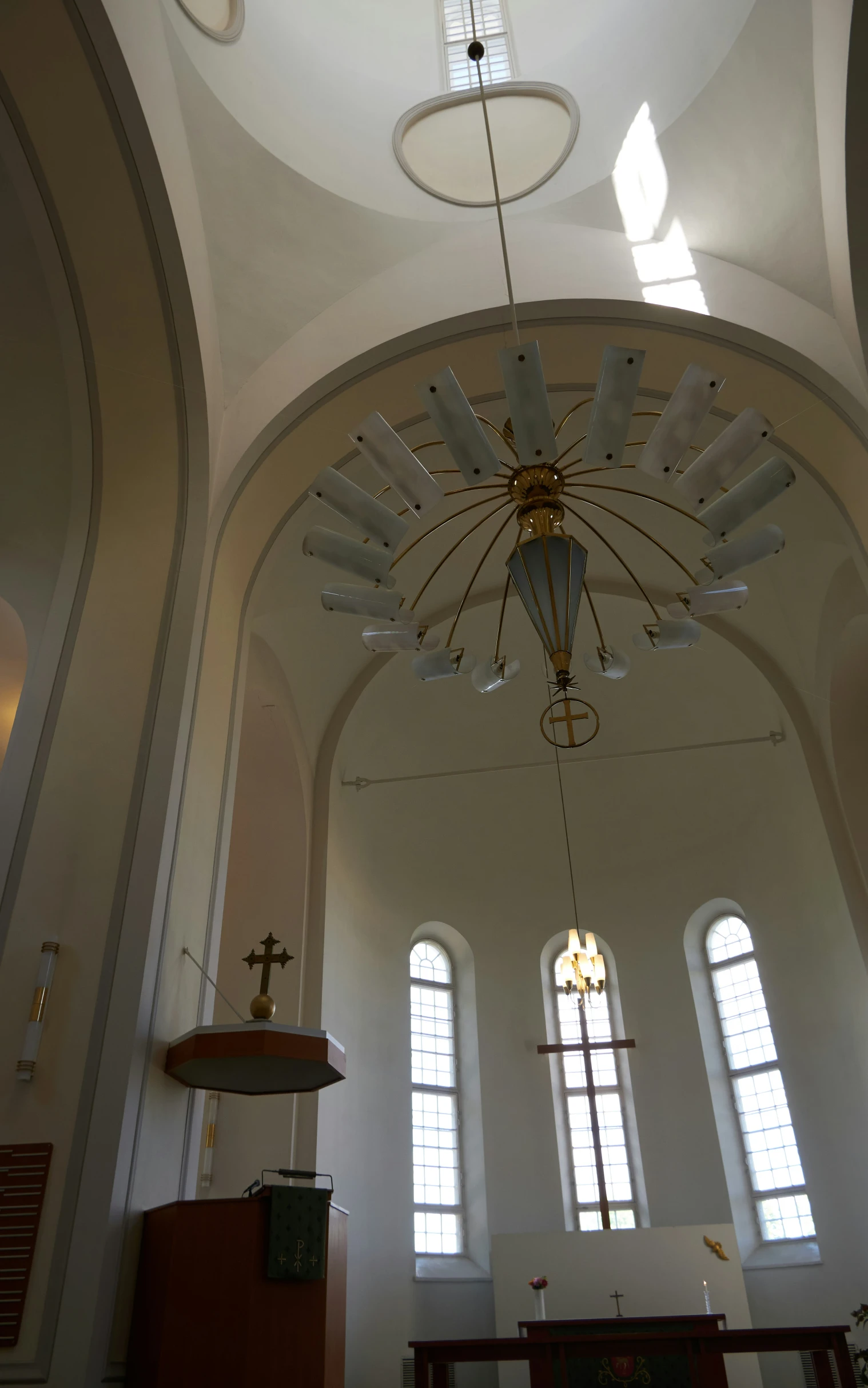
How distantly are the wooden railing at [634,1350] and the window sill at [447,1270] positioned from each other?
2684mm

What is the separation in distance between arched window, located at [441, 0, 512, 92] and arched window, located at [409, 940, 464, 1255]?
7.94 meters

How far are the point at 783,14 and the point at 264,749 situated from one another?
21.5ft

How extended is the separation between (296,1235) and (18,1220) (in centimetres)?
116

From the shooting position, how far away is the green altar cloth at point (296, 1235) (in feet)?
14.0

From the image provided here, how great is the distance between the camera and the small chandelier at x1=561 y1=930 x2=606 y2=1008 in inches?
364

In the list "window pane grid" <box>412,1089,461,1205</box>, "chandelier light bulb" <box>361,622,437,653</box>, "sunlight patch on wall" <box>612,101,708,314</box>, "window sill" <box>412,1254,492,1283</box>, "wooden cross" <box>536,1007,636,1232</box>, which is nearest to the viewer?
"chandelier light bulb" <box>361,622,437,653</box>

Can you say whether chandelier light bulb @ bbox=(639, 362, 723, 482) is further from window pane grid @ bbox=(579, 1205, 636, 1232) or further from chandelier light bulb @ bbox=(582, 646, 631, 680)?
window pane grid @ bbox=(579, 1205, 636, 1232)

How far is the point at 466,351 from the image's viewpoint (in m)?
6.90

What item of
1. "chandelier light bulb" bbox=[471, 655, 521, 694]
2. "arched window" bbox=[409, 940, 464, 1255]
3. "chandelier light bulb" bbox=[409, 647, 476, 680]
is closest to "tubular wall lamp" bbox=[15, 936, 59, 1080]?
"chandelier light bulb" bbox=[409, 647, 476, 680]

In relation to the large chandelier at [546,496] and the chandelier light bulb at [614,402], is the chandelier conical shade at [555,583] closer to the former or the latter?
the large chandelier at [546,496]

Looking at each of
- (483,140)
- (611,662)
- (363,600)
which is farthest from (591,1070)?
(483,140)

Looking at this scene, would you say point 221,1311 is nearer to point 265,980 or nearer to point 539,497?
point 265,980

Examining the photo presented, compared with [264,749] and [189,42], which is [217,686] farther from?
[189,42]

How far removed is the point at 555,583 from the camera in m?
4.54
